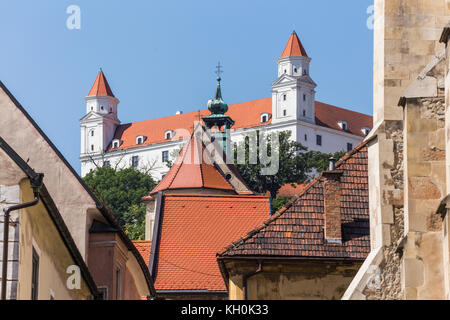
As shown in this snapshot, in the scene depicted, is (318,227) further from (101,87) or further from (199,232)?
(101,87)

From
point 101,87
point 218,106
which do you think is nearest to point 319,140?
point 218,106

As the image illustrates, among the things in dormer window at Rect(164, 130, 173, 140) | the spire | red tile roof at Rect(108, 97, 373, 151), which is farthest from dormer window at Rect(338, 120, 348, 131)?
the spire

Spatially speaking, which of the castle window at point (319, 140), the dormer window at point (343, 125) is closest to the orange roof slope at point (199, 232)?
the castle window at point (319, 140)

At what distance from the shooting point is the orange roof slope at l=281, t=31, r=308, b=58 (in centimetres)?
16350

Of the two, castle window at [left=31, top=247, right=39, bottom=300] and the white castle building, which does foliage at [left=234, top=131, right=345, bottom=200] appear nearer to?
the white castle building

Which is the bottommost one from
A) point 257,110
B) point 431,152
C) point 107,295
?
point 107,295

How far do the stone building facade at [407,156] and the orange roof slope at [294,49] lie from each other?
144m

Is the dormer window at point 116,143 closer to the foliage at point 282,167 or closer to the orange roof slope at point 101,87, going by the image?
the orange roof slope at point 101,87

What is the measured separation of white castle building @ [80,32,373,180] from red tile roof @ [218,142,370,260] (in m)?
124

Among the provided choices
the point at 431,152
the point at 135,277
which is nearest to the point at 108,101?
the point at 135,277

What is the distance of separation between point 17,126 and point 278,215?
7835 millimetres

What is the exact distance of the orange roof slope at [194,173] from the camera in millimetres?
65562

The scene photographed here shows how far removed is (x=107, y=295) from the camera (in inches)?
909

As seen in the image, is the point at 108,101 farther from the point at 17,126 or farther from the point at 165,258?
the point at 17,126
